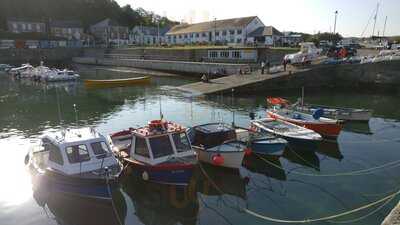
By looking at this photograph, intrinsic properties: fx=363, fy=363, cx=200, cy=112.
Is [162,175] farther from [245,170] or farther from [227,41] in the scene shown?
[227,41]

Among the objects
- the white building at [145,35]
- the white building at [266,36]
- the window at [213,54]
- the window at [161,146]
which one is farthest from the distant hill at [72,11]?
the window at [161,146]

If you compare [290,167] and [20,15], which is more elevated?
[20,15]

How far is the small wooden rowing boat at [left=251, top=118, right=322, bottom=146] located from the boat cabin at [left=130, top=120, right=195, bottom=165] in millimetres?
8589

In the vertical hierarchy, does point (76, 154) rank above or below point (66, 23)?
below

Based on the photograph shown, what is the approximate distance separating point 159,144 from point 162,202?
2795 mm

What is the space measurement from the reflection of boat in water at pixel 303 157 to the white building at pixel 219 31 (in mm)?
67771

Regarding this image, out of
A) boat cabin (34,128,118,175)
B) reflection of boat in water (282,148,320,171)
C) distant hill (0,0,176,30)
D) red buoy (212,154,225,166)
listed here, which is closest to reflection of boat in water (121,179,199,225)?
red buoy (212,154,225,166)

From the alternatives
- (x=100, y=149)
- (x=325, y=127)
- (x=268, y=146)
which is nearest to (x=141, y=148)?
(x=100, y=149)

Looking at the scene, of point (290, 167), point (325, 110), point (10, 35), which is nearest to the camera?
point (290, 167)

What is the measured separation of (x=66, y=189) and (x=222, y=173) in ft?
27.4

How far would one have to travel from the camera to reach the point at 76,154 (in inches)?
672

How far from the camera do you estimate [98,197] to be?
53.7 feet

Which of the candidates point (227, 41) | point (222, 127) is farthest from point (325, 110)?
point (227, 41)

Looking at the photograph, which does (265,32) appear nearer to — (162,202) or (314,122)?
(314,122)
